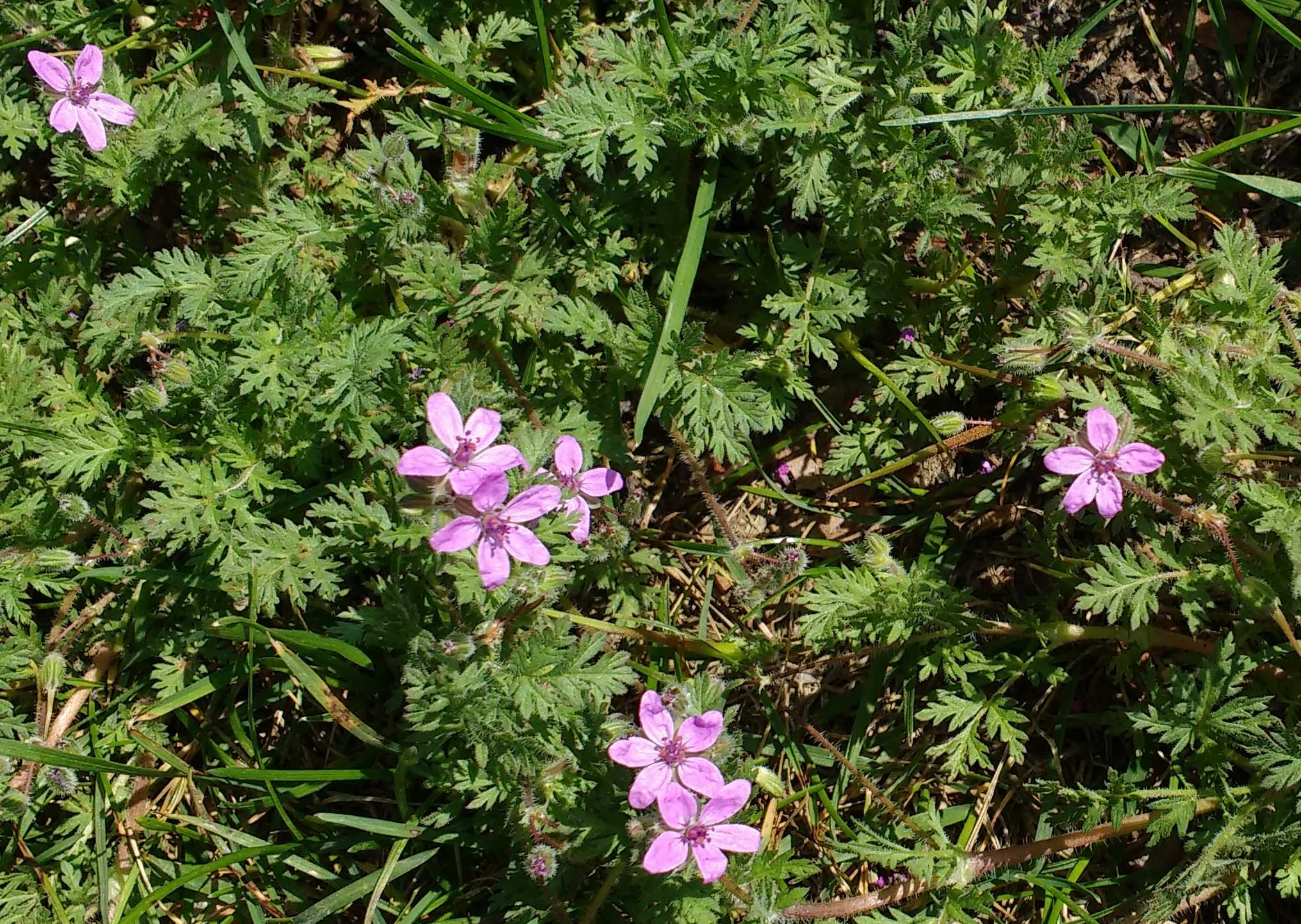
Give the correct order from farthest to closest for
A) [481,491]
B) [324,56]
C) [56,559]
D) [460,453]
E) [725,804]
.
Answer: [324,56] → [56,559] → [725,804] → [460,453] → [481,491]

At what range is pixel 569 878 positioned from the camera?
400cm

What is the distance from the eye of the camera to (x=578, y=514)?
3576 mm

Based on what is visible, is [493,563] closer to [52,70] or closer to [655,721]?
[655,721]

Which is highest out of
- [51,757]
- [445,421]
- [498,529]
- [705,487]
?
[445,421]

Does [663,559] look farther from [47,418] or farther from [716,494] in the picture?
[47,418]

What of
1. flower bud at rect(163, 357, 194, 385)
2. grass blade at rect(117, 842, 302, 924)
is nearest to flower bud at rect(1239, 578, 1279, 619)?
grass blade at rect(117, 842, 302, 924)

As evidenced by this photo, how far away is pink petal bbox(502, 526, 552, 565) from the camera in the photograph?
10.6 feet

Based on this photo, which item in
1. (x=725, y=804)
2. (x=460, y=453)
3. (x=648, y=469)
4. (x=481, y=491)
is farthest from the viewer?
(x=648, y=469)

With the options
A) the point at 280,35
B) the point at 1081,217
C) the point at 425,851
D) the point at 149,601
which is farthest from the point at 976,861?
the point at 280,35

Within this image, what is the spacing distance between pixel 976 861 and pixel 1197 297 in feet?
7.53

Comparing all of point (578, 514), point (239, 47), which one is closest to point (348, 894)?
point (578, 514)

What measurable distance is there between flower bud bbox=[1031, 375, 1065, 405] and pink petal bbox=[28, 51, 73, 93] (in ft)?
12.7

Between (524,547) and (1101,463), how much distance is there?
197 cm

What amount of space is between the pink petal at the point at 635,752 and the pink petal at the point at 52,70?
3147 mm
